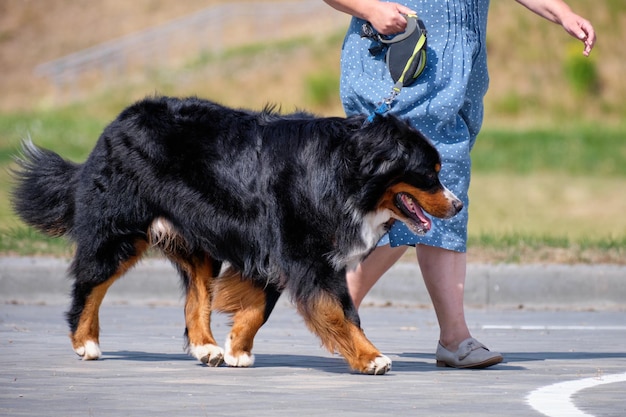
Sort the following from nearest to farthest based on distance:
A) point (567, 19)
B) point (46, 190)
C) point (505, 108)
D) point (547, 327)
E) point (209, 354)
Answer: point (209, 354), point (567, 19), point (46, 190), point (547, 327), point (505, 108)

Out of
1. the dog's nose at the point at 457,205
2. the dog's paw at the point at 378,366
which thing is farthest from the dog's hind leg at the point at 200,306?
the dog's nose at the point at 457,205

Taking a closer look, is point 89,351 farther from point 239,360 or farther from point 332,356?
point 332,356

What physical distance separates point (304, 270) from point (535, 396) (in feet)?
3.66

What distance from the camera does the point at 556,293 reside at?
8.31m

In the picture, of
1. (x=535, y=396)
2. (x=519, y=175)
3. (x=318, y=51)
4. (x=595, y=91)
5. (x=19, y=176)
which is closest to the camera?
(x=535, y=396)

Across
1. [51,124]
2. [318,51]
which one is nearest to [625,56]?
[318,51]

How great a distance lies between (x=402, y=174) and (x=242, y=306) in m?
1.00

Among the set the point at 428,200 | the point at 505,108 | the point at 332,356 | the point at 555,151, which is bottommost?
the point at 505,108

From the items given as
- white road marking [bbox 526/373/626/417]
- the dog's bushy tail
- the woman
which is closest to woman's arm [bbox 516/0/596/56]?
the woman

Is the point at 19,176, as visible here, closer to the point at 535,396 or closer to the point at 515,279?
the point at 535,396

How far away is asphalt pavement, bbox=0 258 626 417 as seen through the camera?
436 cm

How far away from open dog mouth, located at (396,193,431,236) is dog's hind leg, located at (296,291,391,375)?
0.42m

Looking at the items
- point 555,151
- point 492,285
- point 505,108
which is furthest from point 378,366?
point 505,108

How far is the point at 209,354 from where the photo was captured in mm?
5508
